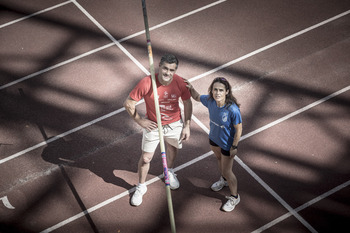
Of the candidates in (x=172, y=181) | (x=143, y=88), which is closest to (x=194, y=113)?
(x=172, y=181)

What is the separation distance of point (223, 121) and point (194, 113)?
8.33 ft

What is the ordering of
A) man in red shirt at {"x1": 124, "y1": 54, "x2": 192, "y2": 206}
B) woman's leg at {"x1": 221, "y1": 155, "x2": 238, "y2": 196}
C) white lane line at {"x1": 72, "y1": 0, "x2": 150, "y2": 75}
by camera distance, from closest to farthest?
man in red shirt at {"x1": 124, "y1": 54, "x2": 192, "y2": 206}
woman's leg at {"x1": 221, "y1": 155, "x2": 238, "y2": 196}
white lane line at {"x1": 72, "y1": 0, "x2": 150, "y2": 75}

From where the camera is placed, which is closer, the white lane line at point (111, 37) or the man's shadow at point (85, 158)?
the man's shadow at point (85, 158)

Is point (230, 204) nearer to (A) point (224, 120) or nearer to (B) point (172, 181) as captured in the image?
(B) point (172, 181)

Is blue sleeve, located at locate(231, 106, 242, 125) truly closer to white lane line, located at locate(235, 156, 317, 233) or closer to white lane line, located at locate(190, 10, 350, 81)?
white lane line, located at locate(235, 156, 317, 233)

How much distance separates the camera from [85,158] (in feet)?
23.1

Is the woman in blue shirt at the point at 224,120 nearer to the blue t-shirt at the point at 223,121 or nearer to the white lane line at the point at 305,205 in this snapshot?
the blue t-shirt at the point at 223,121

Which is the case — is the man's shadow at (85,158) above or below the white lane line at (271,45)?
below

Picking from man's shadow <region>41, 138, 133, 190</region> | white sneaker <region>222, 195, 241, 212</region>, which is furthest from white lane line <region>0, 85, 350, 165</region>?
white sneaker <region>222, 195, 241, 212</region>

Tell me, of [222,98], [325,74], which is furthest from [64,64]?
[325,74]

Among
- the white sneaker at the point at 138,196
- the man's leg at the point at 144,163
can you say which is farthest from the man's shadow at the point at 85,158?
the man's leg at the point at 144,163

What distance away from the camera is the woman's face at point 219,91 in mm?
5066

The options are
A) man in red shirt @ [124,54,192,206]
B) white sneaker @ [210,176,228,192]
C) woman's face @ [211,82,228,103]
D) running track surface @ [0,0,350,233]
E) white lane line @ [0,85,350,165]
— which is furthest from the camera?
white lane line @ [0,85,350,165]

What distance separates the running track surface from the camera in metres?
6.20
